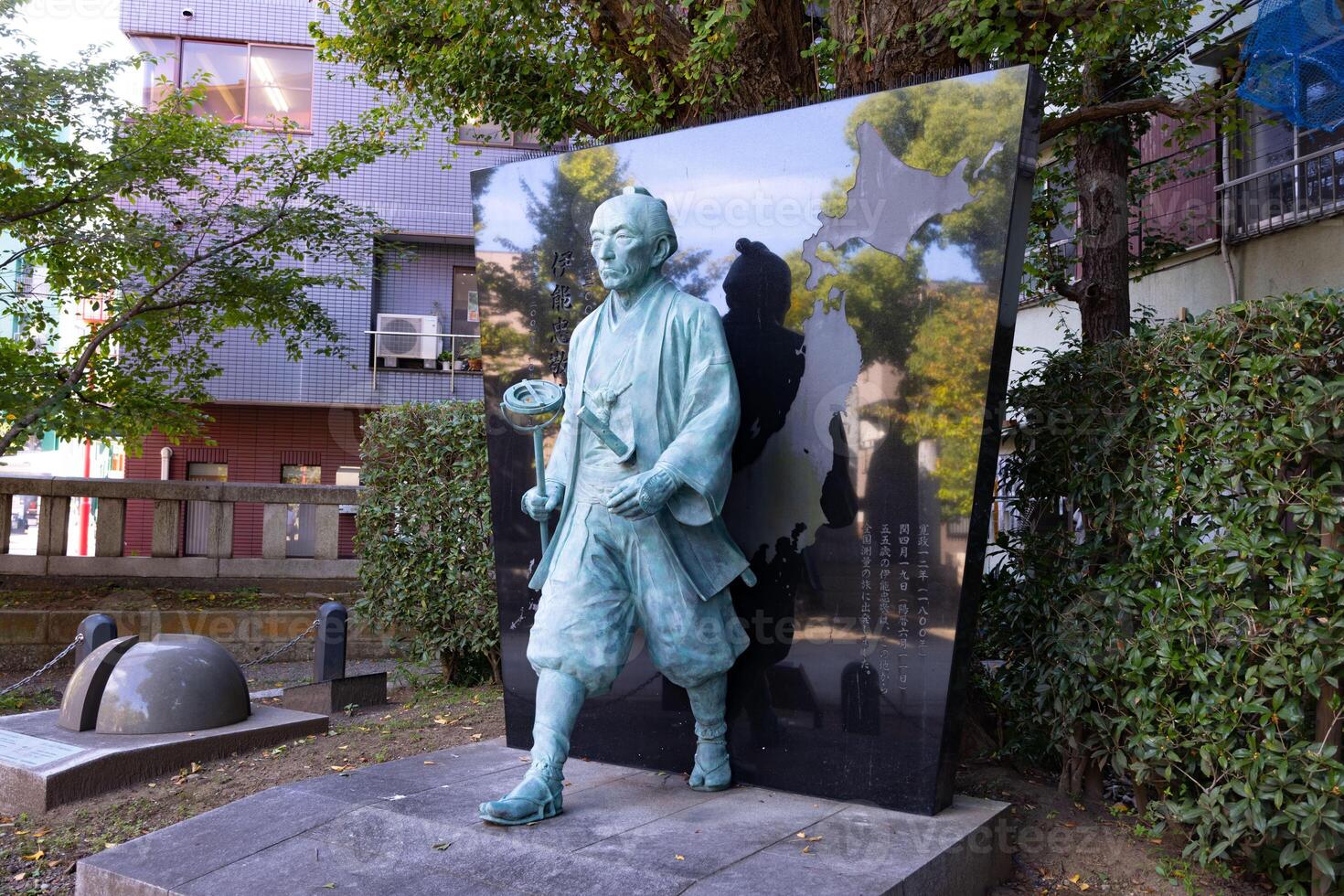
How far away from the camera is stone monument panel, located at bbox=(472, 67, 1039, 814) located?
408cm

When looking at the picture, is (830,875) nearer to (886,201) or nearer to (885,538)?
(885,538)

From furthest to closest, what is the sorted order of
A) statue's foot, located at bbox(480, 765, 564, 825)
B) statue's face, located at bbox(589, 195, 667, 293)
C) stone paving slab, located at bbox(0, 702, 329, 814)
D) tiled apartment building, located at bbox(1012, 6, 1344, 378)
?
tiled apartment building, located at bbox(1012, 6, 1344, 378)
stone paving slab, located at bbox(0, 702, 329, 814)
statue's face, located at bbox(589, 195, 667, 293)
statue's foot, located at bbox(480, 765, 564, 825)

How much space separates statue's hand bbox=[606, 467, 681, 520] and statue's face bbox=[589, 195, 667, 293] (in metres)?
0.89

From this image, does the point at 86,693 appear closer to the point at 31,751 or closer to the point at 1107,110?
the point at 31,751

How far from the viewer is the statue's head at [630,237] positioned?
420 cm

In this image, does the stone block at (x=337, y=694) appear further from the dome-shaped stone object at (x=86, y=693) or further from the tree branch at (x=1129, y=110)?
the tree branch at (x=1129, y=110)

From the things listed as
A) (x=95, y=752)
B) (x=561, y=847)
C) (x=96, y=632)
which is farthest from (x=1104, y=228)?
(x=96, y=632)

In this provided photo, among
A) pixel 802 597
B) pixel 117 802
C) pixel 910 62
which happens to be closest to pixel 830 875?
pixel 802 597

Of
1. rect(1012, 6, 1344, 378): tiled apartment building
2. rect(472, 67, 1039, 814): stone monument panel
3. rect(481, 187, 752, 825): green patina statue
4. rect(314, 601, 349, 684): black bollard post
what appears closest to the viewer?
rect(481, 187, 752, 825): green patina statue

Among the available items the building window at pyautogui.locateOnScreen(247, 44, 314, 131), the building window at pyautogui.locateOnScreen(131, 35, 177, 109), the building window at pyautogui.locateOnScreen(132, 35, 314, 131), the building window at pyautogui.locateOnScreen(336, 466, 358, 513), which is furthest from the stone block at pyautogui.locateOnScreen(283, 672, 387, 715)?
the building window at pyautogui.locateOnScreen(131, 35, 177, 109)

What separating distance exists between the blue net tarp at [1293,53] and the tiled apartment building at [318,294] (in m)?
11.1

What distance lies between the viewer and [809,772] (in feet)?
14.2

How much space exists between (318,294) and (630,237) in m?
13.3

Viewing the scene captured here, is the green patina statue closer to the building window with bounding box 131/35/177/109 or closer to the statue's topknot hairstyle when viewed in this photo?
the statue's topknot hairstyle
